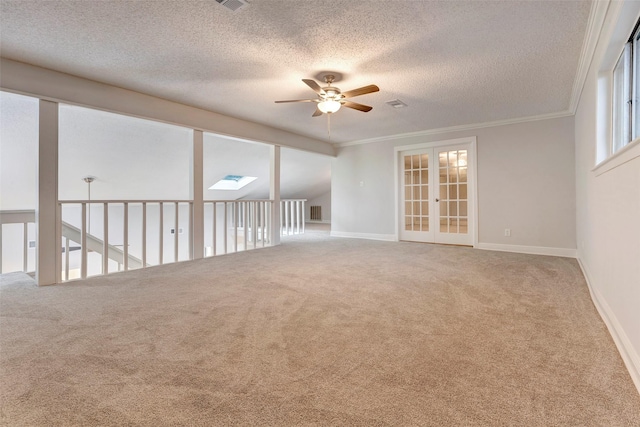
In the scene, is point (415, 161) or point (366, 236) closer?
point (415, 161)

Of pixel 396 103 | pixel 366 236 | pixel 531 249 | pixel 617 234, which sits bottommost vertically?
pixel 531 249

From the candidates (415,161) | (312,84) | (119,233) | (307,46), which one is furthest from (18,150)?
(415,161)

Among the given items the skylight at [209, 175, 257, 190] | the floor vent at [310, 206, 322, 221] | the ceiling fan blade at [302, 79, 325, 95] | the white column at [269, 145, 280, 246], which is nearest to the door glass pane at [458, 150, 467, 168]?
the white column at [269, 145, 280, 246]

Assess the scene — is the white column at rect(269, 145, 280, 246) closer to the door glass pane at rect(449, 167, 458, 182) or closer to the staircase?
the staircase

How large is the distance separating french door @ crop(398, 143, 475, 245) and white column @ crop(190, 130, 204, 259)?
3830mm

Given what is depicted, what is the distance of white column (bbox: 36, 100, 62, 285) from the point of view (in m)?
3.12

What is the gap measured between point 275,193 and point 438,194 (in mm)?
3055

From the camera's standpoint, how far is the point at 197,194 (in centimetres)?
446

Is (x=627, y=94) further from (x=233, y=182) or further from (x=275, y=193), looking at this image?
(x=233, y=182)

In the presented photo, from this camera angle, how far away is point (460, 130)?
18.1ft

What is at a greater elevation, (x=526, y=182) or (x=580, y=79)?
(x=580, y=79)

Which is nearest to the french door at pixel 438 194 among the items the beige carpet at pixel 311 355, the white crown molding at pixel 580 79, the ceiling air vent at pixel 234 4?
the white crown molding at pixel 580 79

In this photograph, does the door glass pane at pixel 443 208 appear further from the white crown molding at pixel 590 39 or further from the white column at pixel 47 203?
Answer: the white column at pixel 47 203

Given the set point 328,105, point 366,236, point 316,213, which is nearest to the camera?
point 328,105
